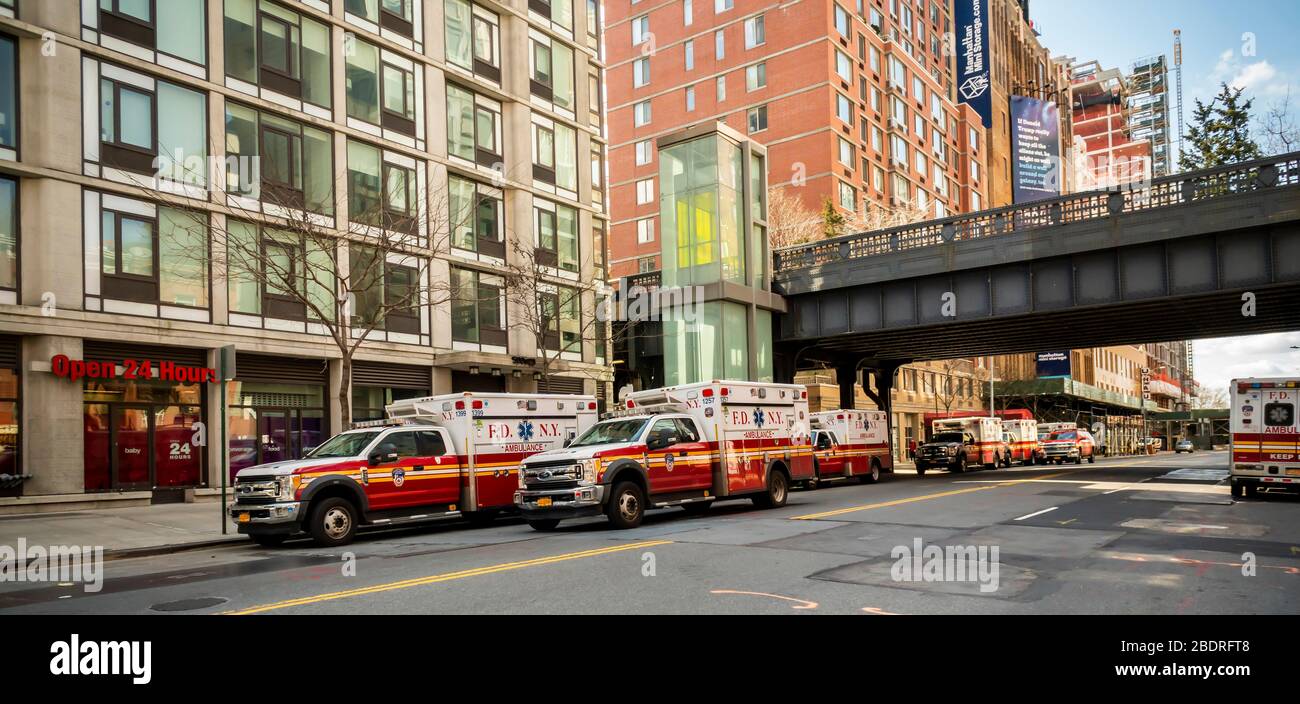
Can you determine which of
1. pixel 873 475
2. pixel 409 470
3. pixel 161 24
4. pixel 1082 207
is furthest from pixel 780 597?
pixel 873 475

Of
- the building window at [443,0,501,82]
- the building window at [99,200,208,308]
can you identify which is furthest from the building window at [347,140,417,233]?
the building window at [443,0,501,82]

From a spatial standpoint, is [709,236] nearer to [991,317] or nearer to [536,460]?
[991,317]

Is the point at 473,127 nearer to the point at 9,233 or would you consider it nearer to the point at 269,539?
the point at 9,233

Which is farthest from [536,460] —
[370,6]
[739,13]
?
[739,13]

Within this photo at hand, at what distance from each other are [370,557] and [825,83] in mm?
54006

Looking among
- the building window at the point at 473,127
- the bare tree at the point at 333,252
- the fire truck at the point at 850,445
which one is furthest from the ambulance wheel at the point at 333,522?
the building window at the point at 473,127

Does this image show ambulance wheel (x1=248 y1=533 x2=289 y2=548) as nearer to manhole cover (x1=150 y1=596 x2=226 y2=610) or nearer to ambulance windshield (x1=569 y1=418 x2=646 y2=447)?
ambulance windshield (x1=569 y1=418 x2=646 y2=447)

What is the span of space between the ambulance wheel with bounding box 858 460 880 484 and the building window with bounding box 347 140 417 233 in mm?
18453

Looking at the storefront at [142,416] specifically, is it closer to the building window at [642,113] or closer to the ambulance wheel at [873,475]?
the ambulance wheel at [873,475]

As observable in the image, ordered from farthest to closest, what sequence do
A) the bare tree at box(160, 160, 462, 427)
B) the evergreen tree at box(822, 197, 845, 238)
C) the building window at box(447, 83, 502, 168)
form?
the evergreen tree at box(822, 197, 845, 238) → the building window at box(447, 83, 502, 168) → the bare tree at box(160, 160, 462, 427)

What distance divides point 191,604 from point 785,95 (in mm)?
59252

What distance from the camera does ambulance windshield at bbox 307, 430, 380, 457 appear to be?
52.4ft

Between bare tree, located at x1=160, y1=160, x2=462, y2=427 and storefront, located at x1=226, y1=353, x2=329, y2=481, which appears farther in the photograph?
storefront, located at x1=226, y1=353, x2=329, y2=481

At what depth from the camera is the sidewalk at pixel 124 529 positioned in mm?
15758
